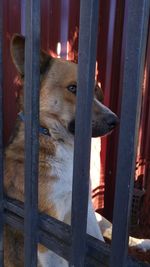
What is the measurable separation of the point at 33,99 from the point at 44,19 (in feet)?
5.82

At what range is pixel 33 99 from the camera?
3.98 feet

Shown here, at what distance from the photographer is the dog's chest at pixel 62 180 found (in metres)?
2.21


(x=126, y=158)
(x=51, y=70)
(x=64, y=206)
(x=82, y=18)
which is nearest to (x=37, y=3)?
(x=82, y=18)

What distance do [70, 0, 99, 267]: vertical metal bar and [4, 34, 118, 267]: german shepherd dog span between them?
97 centimetres

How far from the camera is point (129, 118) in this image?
0.94 m

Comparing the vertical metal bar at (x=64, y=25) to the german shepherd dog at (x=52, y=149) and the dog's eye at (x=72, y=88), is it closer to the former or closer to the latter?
the german shepherd dog at (x=52, y=149)

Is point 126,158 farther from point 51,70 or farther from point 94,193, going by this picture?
point 94,193

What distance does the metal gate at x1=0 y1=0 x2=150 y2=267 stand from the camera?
2.98 feet

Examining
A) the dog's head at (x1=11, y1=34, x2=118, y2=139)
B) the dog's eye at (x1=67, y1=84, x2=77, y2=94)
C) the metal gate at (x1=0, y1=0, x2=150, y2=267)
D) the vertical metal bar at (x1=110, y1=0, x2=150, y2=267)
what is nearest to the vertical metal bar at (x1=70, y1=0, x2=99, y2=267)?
the metal gate at (x1=0, y1=0, x2=150, y2=267)

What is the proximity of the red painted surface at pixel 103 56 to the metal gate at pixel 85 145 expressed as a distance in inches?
54.1

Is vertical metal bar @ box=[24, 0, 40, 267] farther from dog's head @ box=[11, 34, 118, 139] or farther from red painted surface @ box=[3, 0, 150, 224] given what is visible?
red painted surface @ box=[3, 0, 150, 224]

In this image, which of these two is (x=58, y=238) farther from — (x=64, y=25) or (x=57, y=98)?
(x=64, y=25)

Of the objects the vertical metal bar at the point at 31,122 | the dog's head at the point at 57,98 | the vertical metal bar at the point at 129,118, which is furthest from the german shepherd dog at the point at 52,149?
the vertical metal bar at the point at 129,118

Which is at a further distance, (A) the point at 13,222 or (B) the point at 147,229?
(B) the point at 147,229
